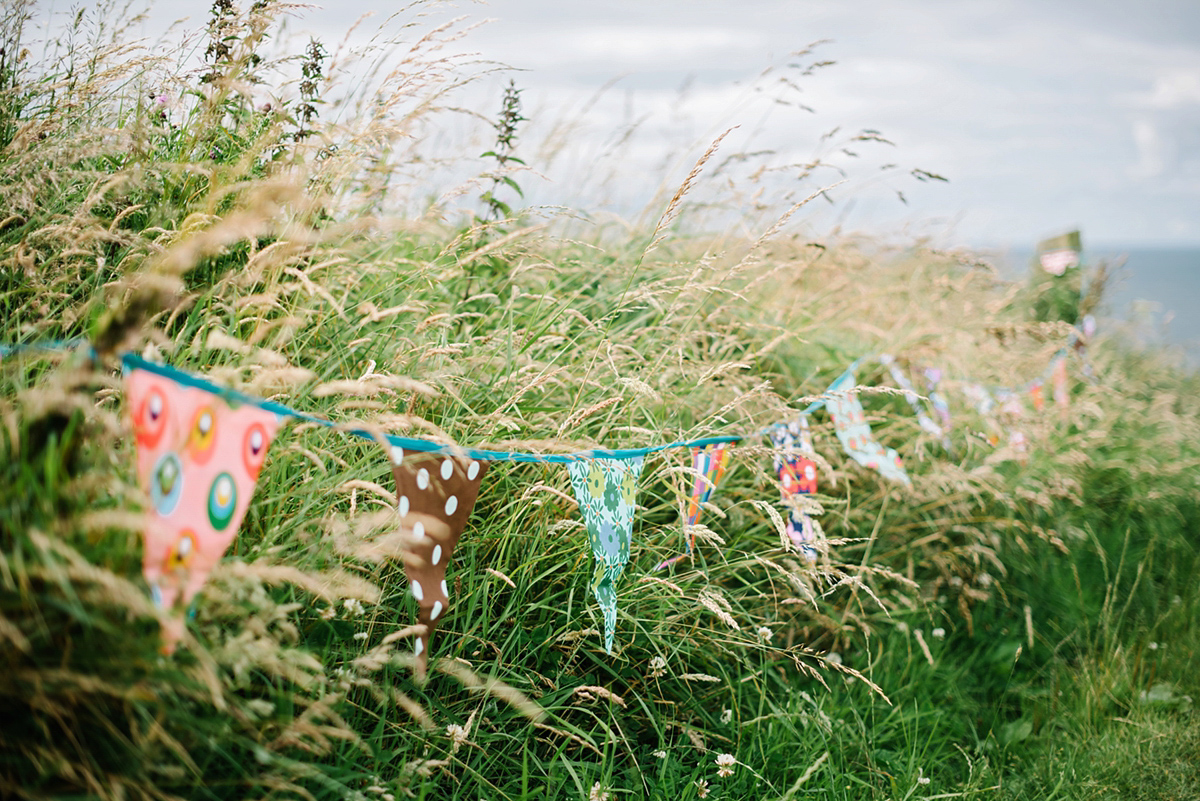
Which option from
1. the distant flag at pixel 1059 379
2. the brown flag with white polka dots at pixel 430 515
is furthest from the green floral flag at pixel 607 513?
the distant flag at pixel 1059 379

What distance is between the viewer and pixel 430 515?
1.51 metres

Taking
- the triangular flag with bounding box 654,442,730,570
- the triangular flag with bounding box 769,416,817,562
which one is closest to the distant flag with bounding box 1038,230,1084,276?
the triangular flag with bounding box 769,416,817,562

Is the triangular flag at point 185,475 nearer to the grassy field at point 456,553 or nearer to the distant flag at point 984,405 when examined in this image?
the grassy field at point 456,553

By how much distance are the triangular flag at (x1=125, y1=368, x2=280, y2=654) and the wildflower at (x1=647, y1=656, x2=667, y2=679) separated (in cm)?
111

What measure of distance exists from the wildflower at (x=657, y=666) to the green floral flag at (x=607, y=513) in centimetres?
20

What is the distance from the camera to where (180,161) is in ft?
6.51

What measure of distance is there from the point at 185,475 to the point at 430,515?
48cm

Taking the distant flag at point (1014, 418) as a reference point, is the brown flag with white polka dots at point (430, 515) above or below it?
above

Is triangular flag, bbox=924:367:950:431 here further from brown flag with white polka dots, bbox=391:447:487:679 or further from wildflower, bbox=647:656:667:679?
brown flag with white polka dots, bbox=391:447:487:679

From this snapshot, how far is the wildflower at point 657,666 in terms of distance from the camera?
190 cm

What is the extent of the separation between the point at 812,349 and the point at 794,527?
1488 millimetres

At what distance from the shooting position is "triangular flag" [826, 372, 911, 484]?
8.97 ft

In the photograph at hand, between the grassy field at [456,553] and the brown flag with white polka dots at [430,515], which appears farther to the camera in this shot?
the brown flag with white polka dots at [430,515]

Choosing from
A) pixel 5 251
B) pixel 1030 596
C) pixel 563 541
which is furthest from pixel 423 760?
pixel 1030 596
